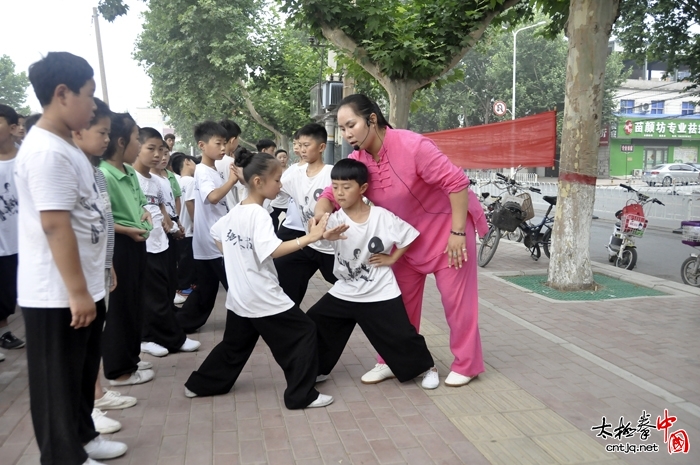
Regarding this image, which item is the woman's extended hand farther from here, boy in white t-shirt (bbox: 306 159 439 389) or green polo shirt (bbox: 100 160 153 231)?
green polo shirt (bbox: 100 160 153 231)

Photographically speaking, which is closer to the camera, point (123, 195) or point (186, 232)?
point (123, 195)

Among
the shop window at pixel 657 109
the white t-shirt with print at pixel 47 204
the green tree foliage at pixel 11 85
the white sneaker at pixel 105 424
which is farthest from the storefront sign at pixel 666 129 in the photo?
the green tree foliage at pixel 11 85

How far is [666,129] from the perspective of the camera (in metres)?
44.9

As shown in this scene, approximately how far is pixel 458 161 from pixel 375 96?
23.1 ft

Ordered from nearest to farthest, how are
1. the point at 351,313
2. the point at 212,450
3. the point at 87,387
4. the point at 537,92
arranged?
the point at 87,387
the point at 212,450
the point at 351,313
the point at 537,92

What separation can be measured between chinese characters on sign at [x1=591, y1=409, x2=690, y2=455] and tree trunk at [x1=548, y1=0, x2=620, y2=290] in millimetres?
3503

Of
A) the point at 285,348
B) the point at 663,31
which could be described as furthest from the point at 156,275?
the point at 663,31

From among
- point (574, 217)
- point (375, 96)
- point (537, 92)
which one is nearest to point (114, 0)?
point (574, 217)

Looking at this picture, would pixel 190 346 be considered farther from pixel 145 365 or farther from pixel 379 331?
pixel 379 331

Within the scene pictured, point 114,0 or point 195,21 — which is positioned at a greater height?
point 195,21

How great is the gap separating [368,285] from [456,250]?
1.87 feet

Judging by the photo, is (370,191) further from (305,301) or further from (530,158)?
(530,158)

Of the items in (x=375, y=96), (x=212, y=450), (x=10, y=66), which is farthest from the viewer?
(x=10, y=66)

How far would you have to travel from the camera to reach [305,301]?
678cm
